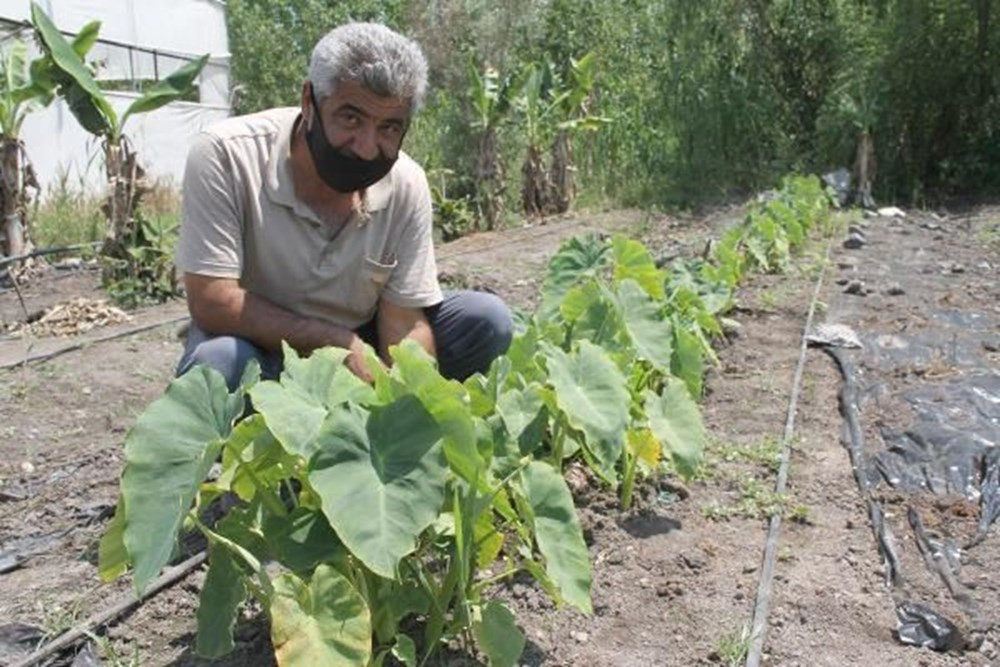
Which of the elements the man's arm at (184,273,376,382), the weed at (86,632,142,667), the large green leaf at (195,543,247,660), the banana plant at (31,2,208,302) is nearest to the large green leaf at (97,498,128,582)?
the large green leaf at (195,543,247,660)

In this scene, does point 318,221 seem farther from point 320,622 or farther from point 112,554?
point 320,622

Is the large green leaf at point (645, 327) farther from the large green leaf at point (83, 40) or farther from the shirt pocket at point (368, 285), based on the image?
the large green leaf at point (83, 40)

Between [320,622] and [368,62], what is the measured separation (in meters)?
1.30

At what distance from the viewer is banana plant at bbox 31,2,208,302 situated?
6.02m

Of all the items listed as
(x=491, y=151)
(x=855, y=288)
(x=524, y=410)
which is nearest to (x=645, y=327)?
(x=524, y=410)

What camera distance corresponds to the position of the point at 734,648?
2.16 m

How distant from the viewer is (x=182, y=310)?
588 cm

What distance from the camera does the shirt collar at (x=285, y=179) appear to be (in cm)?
264

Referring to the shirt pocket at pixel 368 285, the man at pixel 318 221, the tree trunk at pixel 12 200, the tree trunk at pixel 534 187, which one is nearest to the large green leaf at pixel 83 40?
the tree trunk at pixel 12 200

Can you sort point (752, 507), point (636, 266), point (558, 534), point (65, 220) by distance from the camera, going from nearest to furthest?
1. point (558, 534)
2. point (752, 507)
3. point (636, 266)
4. point (65, 220)

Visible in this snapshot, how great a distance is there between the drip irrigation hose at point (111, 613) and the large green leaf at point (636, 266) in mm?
1633

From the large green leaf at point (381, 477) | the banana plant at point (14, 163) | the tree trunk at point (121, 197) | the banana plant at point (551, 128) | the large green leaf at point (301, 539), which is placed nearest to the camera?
the large green leaf at point (381, 477)

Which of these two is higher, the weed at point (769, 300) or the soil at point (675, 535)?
the soil at point (675, 535)

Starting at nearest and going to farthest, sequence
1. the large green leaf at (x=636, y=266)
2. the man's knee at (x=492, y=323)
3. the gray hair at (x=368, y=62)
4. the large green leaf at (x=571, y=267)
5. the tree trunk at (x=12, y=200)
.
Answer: the gray hair at (x=368, y=62) < the man's knee at (x=492, y=323) < the large green leaf at (x=636, y=266) < the large green leaf at (x=571, y=267) < the tree trunk at (x=12, y=200)
